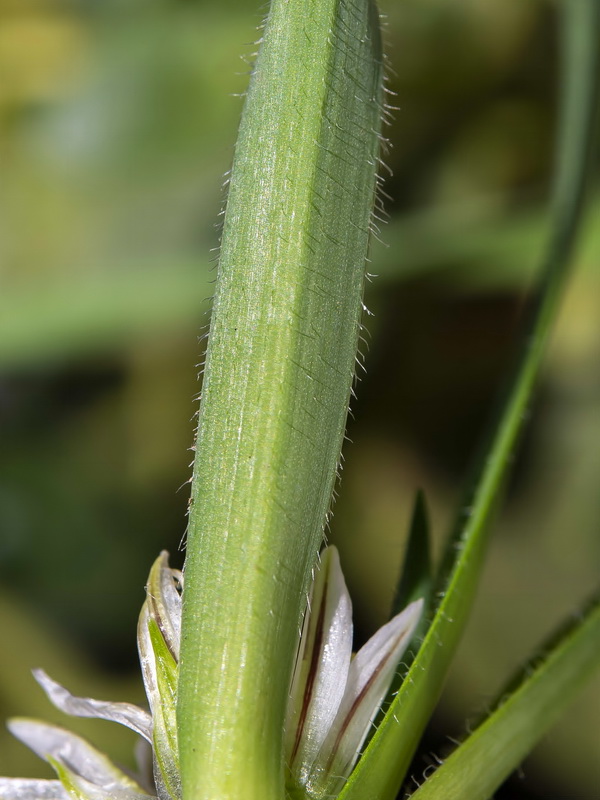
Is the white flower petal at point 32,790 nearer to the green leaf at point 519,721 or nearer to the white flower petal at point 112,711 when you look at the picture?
the white flower petal at point 112,711

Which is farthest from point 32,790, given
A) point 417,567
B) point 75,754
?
point 417,567

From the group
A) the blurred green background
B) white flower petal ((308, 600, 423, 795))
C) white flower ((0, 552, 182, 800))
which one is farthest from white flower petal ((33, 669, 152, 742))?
the blurred green background

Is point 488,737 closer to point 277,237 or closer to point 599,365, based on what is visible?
point 277,237

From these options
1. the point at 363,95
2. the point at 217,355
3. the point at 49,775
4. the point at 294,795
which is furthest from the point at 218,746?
the point at 49,775

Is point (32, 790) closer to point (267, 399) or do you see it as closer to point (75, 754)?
point (75, 754)

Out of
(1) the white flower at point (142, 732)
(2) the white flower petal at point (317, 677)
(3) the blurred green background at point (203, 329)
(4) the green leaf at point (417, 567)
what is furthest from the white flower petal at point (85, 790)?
(3) the blurred green background at point (203, 329)
